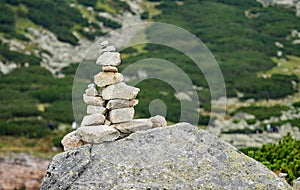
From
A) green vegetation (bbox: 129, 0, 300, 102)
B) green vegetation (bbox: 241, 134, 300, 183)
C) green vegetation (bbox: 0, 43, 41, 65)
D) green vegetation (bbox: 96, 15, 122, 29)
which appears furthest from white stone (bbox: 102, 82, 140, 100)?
green vegetation (bbox: 96, 15, 122, 29)

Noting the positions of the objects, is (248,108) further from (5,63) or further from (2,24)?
(2,24)

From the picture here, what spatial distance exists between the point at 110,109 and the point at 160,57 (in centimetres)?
7326

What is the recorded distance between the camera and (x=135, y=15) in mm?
112562

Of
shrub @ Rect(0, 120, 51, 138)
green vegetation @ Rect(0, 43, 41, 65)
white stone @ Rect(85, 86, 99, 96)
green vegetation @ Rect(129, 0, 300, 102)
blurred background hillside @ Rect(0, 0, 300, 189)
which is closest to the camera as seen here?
white stone @ Rect(85, 86, 99, 96)

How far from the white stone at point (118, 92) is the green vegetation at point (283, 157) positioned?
566 cm

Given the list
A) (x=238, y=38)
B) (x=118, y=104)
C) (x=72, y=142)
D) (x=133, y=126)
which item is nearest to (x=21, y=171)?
(x=72, y=142)

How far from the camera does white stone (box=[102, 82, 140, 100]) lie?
449 inches

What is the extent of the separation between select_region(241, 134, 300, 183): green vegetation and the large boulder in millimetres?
5096

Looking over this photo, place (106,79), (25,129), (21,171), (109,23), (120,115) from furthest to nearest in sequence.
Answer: (109,23) → (25,129) → (21,171) → (106,79) → (120,115)

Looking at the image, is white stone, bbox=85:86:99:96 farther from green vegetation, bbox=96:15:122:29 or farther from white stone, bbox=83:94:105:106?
green vegetation, bbox=96:15:122:29

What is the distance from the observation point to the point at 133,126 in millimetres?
11219

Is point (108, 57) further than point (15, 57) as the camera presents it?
No

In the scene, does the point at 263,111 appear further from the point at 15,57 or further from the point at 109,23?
the point at 109,23

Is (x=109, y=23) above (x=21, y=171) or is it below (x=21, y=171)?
above
